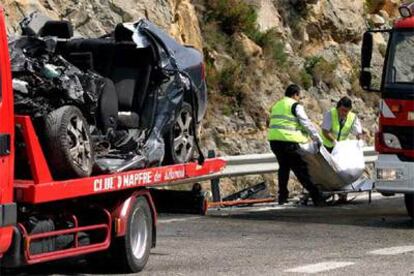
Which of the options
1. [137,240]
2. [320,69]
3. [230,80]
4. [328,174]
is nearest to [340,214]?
[328,174]

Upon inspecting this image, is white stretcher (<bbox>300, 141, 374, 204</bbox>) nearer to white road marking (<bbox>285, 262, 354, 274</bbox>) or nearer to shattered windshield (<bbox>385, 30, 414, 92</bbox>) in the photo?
shattered windshield (<bbox>385, 30, 414, 92</bbox>)

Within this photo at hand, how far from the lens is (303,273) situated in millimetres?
10328

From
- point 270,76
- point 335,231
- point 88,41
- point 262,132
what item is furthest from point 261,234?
point 270,76

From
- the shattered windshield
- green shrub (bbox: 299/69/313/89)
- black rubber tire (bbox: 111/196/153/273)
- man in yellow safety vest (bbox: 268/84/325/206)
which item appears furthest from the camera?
green shrub (bbox: 299/69/313/89)

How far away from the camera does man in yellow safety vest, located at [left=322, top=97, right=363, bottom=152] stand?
17.6 meters

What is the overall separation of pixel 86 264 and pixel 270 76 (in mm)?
14085

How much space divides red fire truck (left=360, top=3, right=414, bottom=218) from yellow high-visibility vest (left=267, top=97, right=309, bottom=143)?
97.7 inches

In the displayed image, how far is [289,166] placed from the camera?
17.1m

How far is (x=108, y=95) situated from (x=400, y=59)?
512 centimetres

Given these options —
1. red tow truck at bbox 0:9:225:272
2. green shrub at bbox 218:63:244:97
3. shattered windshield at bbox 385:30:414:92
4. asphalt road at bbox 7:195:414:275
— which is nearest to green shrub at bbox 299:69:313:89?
green shrub at bbox 218:63:244:97

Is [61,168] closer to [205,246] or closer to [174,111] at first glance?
[174,111]

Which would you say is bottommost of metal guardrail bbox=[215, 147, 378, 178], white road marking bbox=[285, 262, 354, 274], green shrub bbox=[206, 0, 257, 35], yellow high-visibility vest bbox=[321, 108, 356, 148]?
white road marking bbox=[285, 262, 354, 274]

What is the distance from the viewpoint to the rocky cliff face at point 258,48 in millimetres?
21180

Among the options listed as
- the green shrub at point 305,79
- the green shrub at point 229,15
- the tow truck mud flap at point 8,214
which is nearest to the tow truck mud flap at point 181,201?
the tow truck mud flap at point 8,214
